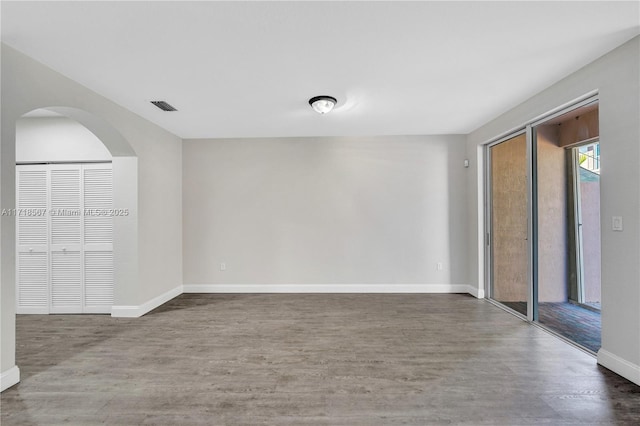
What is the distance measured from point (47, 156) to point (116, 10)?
3029mm

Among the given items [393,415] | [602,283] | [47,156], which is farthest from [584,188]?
[47,156]

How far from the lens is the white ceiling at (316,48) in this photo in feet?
5.68

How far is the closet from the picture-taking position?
142 inches

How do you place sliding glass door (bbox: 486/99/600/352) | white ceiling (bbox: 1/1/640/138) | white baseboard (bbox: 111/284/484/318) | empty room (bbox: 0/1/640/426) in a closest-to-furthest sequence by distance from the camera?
white ceiling (bbox: 1/1/640/138) → empty room (bbox: 0/1/640/426) → sliding glass door (bbox: 486/99/600/352) → white baseboard (bbox: 111/284/484/318)

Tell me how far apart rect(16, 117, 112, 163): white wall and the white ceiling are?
95cm

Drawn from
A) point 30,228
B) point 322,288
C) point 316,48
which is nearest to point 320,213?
point 322,288

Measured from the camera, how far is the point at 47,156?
3.60 metres

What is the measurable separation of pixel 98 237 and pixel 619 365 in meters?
5.54

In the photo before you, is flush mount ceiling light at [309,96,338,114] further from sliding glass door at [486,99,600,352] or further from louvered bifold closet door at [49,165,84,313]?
louvered bifold closet door at [49,165,84,313]

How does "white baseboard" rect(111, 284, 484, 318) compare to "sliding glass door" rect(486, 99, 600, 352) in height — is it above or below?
below

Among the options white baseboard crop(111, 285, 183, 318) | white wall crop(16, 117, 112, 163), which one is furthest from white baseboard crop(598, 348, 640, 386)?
white wall crop(16, 117, 112, 163)

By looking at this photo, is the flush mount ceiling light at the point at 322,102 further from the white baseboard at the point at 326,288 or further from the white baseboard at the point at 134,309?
the white baseboard at the point at 134,309

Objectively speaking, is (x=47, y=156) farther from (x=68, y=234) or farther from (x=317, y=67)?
(x=317, y=67)

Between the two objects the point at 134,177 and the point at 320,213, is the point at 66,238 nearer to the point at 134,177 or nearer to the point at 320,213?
the point at 134,177
